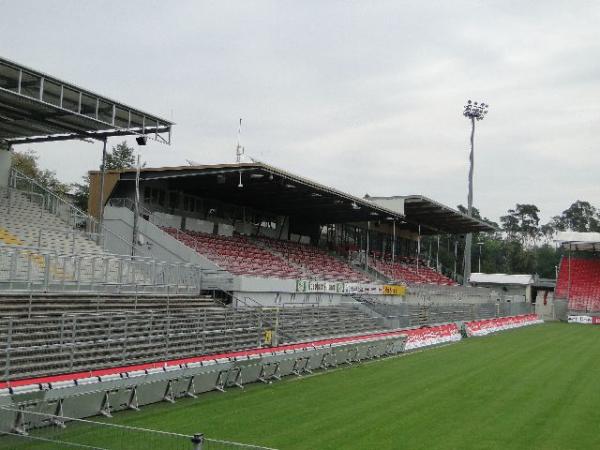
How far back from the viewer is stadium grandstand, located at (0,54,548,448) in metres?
13.6

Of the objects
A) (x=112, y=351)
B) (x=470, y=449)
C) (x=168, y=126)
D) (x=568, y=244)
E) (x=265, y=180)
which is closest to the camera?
(x=470, y=449)

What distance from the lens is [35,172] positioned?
57.2m

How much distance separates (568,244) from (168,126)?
4448cm

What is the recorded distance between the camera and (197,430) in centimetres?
1152

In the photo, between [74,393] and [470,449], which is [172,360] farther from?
[470,449]

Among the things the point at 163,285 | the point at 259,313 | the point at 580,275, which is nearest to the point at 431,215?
the point at 580,275

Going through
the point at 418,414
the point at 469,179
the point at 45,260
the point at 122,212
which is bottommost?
the point at 418,414

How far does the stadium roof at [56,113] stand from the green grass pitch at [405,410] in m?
10.2

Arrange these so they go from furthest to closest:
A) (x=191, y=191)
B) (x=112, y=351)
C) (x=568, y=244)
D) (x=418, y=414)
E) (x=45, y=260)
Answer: (x=568, y=244), (x=191, y=191), (x=45, y=260), (x=112, y=351), (x=418, y=414)

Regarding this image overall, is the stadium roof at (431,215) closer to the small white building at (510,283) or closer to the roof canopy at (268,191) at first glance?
the roof canopy at (268,191)

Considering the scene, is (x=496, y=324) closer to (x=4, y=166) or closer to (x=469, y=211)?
(x=469, y=211)

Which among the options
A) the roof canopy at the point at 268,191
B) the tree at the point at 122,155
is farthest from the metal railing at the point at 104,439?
the tree at the point at 122,155

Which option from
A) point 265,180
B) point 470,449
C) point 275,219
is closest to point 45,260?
point 470,449

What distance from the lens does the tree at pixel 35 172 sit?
54881mm
